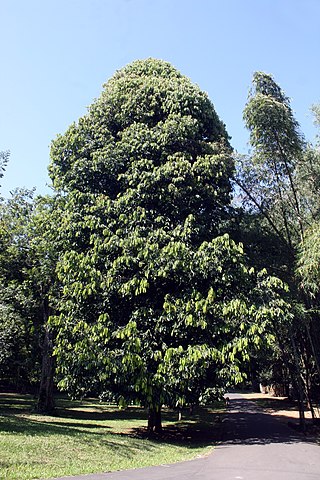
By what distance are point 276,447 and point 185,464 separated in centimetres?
429

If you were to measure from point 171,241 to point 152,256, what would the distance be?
0.77 meters

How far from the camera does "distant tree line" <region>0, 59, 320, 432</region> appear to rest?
11.9m

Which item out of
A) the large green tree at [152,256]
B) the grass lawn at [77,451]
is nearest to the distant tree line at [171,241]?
the large green tree at [152,256]

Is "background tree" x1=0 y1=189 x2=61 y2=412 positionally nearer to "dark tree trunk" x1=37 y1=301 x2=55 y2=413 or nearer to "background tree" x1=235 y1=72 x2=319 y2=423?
"dark tree trunk" x1=37 y1=301 x2=55 y2=413

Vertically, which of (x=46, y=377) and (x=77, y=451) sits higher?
(x=46, y=377)

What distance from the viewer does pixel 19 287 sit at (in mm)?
19688

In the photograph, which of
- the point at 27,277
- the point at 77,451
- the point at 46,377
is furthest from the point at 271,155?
the point at 46,377

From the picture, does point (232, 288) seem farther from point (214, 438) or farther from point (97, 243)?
point (214, 438)

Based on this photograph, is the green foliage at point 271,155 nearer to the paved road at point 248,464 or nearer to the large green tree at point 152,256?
the large green tree at point 152,256

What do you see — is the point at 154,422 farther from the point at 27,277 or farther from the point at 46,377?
the point at 27,277

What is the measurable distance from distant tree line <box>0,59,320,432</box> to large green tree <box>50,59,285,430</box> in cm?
5

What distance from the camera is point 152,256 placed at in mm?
12289

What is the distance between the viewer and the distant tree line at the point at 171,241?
39.0ft

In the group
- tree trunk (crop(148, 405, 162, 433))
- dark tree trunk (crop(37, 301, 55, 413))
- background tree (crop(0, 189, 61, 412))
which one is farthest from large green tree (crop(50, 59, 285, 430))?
dark tree trunk (crop(37, 301, 55, 413))
